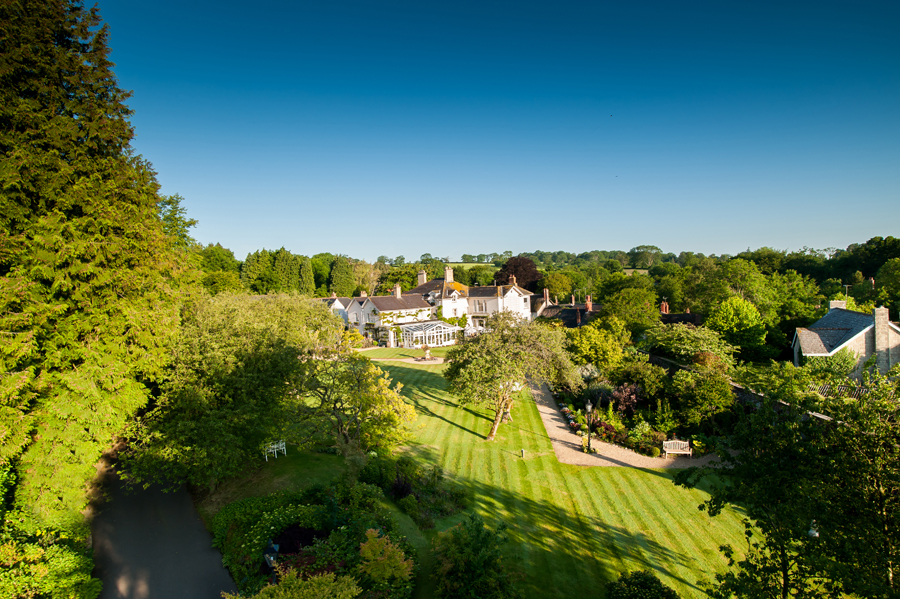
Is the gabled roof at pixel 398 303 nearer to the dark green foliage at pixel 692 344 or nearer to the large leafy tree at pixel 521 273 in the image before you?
the large leafy tree at pixel 521 273

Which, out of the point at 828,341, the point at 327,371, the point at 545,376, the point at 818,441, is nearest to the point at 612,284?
the point at 828,341

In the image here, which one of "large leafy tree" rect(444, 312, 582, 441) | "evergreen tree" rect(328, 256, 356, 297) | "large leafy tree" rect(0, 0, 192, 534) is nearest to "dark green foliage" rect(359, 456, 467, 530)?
"large leafy tree" rect(444, 312, 582, 441)

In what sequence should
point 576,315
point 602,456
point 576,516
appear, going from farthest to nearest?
point 576,315 → point 602,456 → point 576,516

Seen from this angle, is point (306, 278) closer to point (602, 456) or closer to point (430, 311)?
point (430, 311)

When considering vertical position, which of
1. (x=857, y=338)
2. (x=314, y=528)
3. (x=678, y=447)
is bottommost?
(x=678, y=447)

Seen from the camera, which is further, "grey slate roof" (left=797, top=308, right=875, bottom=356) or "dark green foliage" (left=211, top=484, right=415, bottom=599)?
"grey slate roof" (left=797, top=308, right=875, bottom=356)

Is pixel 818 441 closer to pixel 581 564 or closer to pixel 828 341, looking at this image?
pixel 581 564

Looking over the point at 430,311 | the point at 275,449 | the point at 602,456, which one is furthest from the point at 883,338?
the point at 430,311

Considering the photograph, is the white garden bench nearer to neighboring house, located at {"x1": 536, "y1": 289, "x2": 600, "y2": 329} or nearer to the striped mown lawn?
the striped mown lawn
